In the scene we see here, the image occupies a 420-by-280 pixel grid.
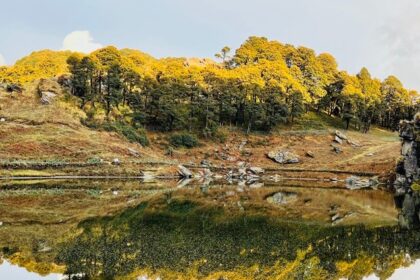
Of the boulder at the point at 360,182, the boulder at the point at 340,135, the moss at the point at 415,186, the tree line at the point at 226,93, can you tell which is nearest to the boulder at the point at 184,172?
the tree line at the point at 226,93

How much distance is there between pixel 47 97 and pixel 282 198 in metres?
59.0

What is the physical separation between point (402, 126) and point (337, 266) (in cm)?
6376

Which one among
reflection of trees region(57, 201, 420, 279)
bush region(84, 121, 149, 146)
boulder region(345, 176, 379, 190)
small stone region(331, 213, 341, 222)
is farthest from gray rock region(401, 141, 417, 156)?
bush region(84, 121, 149, 146)

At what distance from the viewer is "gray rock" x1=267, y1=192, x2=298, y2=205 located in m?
47.0

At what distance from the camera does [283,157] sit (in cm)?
9194

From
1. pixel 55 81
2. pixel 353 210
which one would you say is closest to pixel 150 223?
pixel 353 210

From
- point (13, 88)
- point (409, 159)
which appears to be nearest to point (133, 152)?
point (13, 88)

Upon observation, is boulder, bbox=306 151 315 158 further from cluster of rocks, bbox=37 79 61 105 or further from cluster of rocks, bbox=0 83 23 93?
cluster of rocks, bbox=0 83 23 93

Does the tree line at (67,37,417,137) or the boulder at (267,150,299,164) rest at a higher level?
the tree line at (67,37,417,137)

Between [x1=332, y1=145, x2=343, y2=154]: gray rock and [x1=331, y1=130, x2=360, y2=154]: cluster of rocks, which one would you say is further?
[x1=331, y1=130, x2=360, y2=154]: cluster of rocks

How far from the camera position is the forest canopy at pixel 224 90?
318 ft

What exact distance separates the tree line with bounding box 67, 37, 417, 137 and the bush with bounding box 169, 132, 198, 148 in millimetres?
5133

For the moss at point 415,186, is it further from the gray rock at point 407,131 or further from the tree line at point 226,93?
the tree line at point 226,93

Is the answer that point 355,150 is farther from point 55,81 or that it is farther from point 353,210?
point 55,81
